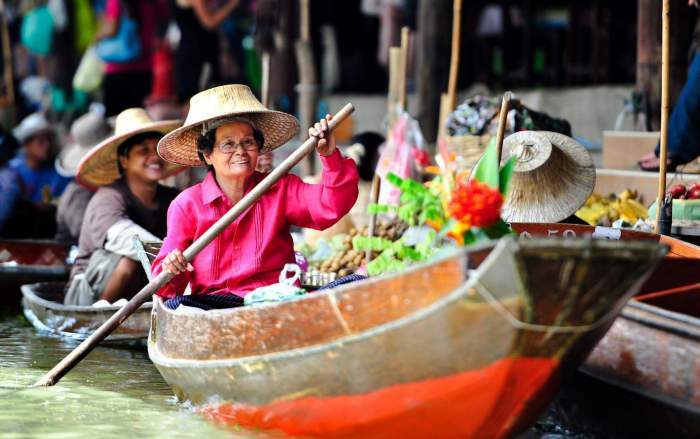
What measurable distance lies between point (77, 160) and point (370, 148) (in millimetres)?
2181

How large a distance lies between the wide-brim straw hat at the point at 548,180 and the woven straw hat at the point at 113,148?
6.09ft

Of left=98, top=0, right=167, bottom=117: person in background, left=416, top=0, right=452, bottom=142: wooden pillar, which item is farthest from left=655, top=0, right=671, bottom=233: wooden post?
left=98, top=0, right=167, bottom=117: person in background

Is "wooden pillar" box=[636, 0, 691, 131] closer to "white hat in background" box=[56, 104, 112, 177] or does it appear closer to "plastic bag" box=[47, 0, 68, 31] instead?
"white hat in background" box=[56, 104, 112, 177]

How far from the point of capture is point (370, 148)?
7.89 m

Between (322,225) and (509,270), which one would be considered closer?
(509,270)

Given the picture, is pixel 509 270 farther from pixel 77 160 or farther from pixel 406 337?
pixel 77 160

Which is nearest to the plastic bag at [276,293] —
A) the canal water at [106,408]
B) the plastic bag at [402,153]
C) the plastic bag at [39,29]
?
the canal water at [106,408]

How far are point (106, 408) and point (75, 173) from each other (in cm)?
283

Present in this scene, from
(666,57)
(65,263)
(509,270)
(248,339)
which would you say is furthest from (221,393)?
(65,263)

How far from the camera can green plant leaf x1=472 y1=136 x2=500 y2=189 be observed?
3643 mm

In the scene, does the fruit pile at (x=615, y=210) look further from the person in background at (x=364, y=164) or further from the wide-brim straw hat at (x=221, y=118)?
the wide-brim straw hat at (x=221, y=118)

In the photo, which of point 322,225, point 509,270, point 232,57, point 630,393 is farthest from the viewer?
point 232,57

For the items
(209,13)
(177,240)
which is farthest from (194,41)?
(177,240)

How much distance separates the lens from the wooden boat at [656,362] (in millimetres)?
3877
